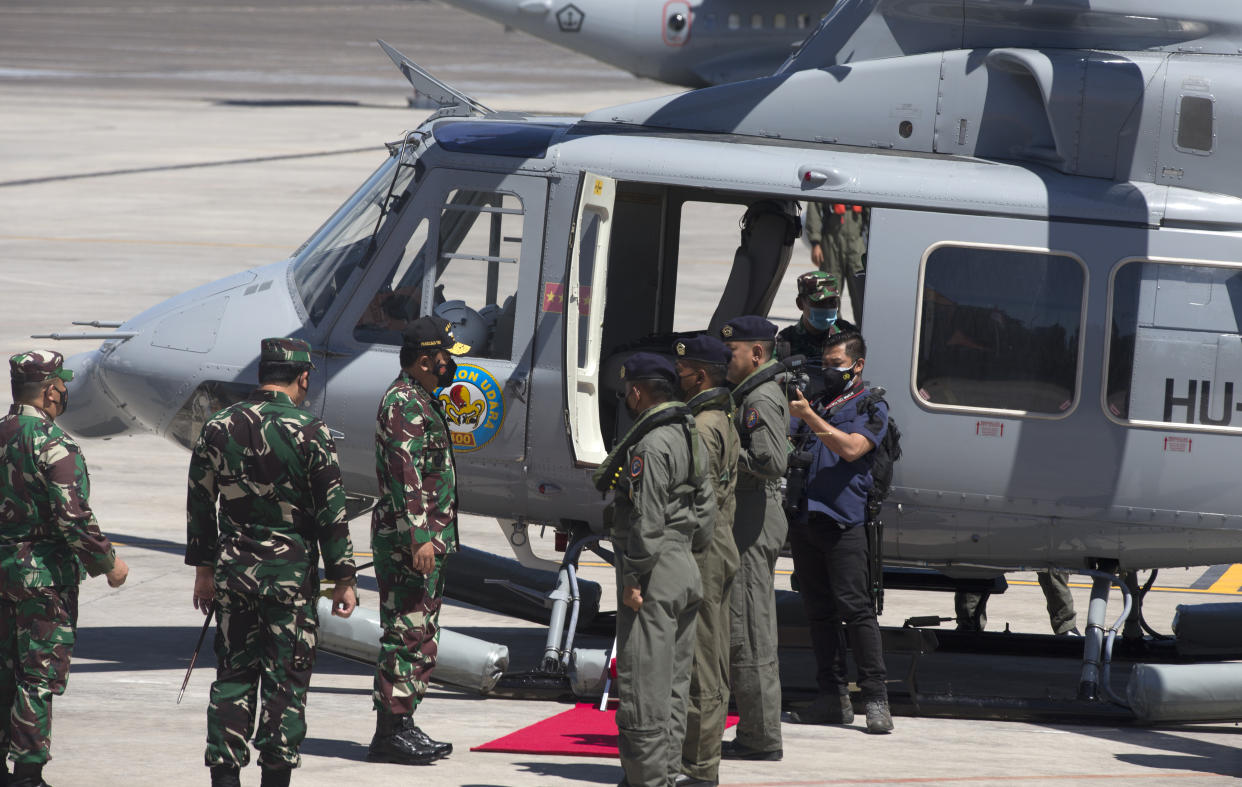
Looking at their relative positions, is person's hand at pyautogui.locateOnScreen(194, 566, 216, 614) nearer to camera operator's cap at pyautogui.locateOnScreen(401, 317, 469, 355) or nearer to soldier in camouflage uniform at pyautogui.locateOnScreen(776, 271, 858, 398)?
camera operator's cap at pyautogui.locateOnScreen(401, 317, 469, 355)

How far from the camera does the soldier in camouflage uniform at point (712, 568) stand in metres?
7.03

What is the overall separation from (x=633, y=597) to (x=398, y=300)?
2.91 meters

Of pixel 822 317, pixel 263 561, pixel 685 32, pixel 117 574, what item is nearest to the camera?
pixel 263 561

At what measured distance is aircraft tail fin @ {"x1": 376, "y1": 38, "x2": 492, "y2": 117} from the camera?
9266mm

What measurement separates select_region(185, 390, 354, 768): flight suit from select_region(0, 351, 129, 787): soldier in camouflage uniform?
503 millimetres

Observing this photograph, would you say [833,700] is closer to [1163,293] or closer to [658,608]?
[658,608]

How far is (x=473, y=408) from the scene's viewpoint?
868 cm

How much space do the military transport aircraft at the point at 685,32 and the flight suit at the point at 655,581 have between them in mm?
21153

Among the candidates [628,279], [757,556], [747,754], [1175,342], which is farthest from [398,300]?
[1175,342]

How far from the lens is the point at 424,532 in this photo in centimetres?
739

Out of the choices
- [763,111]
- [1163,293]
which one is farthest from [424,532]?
[1163,293]

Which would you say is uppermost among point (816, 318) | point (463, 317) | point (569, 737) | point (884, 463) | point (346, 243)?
point (346, 243)

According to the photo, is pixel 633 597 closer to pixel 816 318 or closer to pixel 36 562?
pixel 36 562

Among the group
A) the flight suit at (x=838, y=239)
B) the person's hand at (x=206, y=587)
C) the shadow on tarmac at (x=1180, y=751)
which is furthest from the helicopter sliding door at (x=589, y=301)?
the flight suit at (x=838, y=239)
